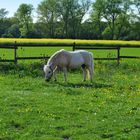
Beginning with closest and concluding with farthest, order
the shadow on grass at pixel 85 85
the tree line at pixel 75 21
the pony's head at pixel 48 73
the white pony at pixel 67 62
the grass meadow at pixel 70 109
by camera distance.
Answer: the grass meadow at pixel 70 109 → the shadow on grass at pixel 85 85 → the pony's head at pixel 48 73 → the white pony at pixel 67 62 → the tree line at pixel 75 21

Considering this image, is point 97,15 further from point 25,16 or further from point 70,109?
point 70,109

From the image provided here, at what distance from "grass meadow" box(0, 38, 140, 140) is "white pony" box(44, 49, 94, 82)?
541mm

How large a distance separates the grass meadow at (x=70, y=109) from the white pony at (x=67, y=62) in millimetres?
541

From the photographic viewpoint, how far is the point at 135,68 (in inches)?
1139

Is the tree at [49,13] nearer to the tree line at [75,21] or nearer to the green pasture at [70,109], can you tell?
the tree line at [75,21]

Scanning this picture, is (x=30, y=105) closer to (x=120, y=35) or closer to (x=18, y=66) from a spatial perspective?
(x=18, y=66)

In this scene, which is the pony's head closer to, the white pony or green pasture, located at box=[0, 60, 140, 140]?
the white pony

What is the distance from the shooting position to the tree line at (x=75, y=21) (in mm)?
120812

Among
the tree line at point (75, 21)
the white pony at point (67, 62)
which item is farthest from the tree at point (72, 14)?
the white pony at point (67, 62)

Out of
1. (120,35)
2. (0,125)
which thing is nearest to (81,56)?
(0,125)

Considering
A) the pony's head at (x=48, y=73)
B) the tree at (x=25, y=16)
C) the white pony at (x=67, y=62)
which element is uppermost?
the tree at (x=25, y=16)

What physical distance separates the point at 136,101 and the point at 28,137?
608cm

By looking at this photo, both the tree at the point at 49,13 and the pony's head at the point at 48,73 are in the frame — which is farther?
the tree at the point at 49,13

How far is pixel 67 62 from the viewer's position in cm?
2172
